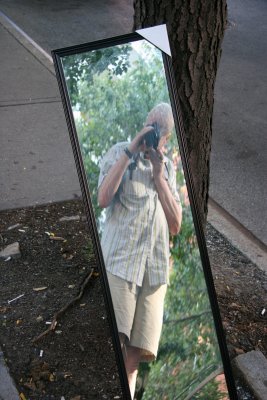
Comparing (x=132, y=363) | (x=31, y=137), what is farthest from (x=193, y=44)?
(x=31, y=137)

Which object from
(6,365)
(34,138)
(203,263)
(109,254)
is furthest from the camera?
(34,138)

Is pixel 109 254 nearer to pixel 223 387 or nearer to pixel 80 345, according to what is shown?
pixel 223 387

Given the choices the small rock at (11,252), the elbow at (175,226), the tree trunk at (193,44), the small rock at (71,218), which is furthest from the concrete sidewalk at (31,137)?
the elbow at (175,226)

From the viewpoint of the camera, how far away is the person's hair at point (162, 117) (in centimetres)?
243

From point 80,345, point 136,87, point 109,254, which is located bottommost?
point 80,345

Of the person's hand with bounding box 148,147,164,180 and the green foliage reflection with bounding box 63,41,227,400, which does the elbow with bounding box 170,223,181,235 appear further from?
the person's hand with bounding box 148,147,164,180

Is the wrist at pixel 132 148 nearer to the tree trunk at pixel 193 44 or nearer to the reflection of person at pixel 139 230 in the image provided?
the reflection of person at pixel 139 230

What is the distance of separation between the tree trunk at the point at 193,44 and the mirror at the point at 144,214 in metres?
0.65

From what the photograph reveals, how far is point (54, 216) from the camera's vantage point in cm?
471

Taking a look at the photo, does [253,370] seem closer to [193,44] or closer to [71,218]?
[193,44]

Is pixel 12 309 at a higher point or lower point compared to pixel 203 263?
lower

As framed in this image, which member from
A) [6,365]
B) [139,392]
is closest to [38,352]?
[6,365]

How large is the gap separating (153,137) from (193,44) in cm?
87

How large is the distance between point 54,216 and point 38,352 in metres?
1.51
